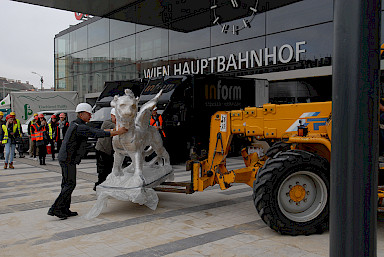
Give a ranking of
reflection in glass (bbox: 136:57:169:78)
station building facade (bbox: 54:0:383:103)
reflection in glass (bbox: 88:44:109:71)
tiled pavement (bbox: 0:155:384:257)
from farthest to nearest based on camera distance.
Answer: reflection in glass (bbox: 88:44:109:71)
reflection in glass (bbox: 136:57:169:78)
station building facade (bbox: 54:0:383:103)
tiled pavement (bbox: 0:155:384:257)

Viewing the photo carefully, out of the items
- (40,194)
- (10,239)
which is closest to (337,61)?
(10,239)

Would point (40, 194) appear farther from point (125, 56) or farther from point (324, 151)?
point (125, 56)

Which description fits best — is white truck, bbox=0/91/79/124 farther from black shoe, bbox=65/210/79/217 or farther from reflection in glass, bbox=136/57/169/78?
black shoe, bbox=65/210/79/217

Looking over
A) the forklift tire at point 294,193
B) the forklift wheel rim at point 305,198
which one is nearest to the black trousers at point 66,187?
the forklift tire at point 294,193

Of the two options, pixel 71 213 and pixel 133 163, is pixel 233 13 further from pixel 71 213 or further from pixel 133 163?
pixel 71 213

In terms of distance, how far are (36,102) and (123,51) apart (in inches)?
259

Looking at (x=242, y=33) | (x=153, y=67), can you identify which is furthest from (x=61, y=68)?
(x=242, y=33)

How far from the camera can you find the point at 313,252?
4.74 metres

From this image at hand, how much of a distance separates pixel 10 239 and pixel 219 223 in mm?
2969

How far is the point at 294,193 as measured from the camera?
5.63m

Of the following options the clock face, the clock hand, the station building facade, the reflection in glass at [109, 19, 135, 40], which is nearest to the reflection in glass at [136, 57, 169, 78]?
the station building facade

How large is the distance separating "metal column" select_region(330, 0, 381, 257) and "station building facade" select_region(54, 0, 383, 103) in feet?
41.4

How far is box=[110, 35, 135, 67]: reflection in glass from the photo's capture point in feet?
81.3

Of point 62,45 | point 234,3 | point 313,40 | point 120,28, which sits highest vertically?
point 62,45
